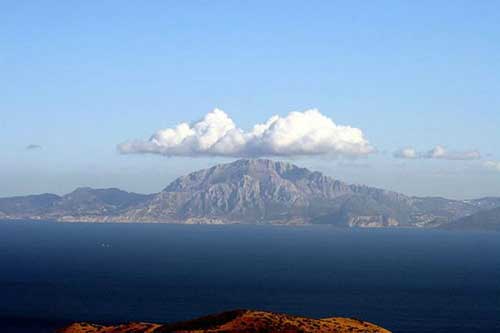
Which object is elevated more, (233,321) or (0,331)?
(233,321)

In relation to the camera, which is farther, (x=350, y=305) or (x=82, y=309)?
(x=350, y=305)

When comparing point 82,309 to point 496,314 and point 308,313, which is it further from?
point 496,314

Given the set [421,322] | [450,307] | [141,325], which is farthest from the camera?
[450,307]

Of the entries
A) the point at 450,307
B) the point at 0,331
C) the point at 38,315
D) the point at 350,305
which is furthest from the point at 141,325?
the point at 450,307

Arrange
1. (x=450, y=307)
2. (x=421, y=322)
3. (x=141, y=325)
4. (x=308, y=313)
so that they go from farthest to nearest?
(x=450, y=307) < (x=308, y=313) < (x=421, y=322) < (x=141, y=325)

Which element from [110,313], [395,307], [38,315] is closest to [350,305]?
Result: [395,307]

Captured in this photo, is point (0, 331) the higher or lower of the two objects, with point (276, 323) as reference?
lower

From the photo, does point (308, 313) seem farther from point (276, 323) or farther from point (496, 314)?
point (276, 323)

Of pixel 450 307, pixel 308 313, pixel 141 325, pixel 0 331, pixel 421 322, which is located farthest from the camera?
pixel 450 307

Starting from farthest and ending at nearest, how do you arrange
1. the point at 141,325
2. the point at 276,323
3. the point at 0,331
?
the point at 0,331
the point at 141,325
the point at 276,323

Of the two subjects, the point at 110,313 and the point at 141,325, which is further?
the point at 110,313
